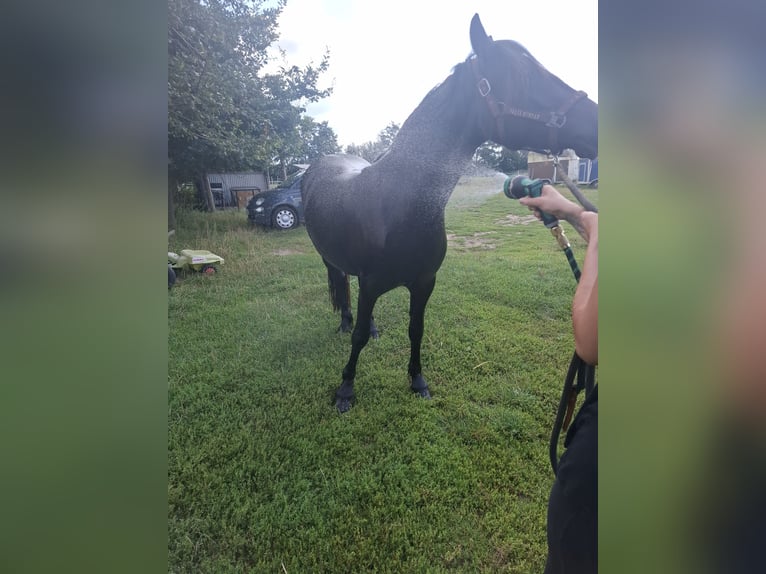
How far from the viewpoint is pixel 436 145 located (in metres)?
1.56

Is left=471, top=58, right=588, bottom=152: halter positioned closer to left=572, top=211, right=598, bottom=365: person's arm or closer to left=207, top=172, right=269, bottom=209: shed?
left=572, top=211, right=598, bottom=365: person's arm

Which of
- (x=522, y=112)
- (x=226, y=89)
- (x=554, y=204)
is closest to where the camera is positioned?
(x=554, y=204)

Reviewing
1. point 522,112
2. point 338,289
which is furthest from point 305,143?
point 338,289

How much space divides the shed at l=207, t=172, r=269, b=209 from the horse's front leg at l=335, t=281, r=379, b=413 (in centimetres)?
74

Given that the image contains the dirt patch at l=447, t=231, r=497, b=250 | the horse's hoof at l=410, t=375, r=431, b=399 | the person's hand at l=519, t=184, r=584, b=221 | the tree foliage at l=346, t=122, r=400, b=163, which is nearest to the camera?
the person's hand at l=519, t=184, r=584, b=221

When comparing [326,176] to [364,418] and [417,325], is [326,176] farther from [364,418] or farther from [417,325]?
[364,418]

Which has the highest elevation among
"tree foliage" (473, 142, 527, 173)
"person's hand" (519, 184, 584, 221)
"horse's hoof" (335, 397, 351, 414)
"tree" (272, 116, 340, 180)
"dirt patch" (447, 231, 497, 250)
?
"tree" (272, 116, 340, 180)

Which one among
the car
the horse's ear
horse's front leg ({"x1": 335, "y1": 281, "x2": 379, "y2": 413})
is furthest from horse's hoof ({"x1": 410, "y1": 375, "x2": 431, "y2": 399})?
the horse's ear

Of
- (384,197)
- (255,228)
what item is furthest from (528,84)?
(255,228)

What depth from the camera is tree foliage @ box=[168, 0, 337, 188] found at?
1.08 metres

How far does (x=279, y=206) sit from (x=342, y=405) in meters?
1.14

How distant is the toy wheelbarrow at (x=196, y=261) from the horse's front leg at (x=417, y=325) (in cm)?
96
